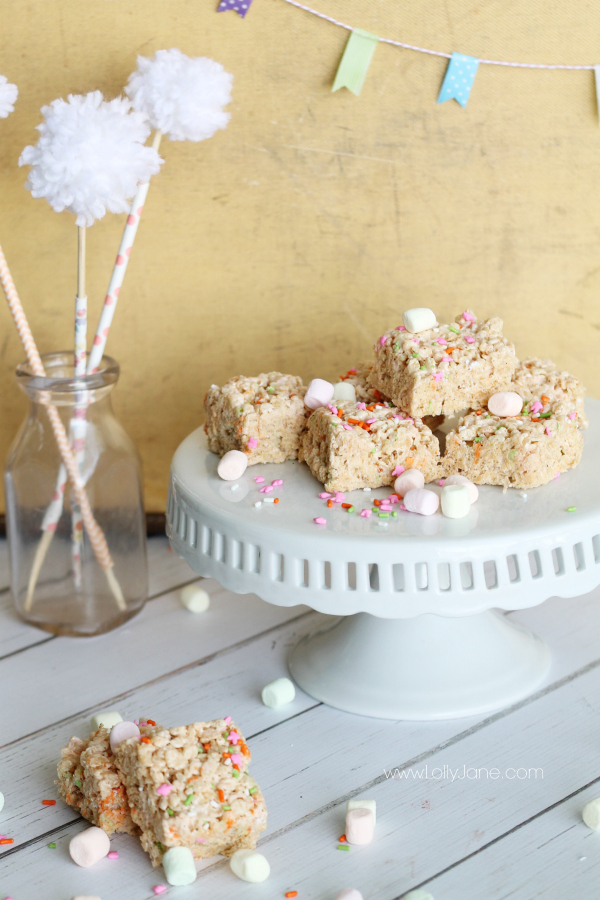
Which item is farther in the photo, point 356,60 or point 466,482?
point 356,60

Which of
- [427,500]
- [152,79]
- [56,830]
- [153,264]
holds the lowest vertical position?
[56,830]

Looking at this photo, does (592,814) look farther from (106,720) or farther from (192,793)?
(106,720)

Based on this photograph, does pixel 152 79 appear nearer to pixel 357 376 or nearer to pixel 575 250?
pixel 357 376

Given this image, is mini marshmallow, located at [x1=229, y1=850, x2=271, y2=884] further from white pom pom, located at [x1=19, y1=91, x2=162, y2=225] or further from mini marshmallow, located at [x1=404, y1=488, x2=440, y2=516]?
white pom pom, located at [x1=19, y1=91, x2=162, y2=225]

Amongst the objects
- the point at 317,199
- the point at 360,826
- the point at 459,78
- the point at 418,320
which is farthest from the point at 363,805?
the point at 459,78

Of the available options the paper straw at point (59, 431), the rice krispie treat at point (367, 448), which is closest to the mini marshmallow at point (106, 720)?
the paper straw at point (59, 431)

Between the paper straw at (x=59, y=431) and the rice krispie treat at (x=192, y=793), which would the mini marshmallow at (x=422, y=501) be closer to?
the rice krispie treat at (x=192, y=793)

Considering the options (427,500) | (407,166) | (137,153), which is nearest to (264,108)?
(407,166)
